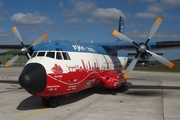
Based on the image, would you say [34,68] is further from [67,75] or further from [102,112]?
[102,112]

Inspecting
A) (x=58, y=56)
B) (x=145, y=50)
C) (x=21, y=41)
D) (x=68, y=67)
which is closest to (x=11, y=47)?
(x=21, y=41)

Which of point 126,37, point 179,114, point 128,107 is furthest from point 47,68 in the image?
point 126,37

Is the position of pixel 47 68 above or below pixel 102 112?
above

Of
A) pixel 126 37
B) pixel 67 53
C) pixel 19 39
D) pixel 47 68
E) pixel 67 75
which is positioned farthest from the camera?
pixel 19 39

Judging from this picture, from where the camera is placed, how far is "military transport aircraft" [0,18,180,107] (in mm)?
9070

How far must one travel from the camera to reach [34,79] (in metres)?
8.80

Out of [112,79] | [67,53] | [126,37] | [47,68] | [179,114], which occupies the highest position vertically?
[126,37]

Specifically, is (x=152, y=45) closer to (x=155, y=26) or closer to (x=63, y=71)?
(x=155, y=26)

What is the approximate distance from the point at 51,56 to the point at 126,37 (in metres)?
6.75

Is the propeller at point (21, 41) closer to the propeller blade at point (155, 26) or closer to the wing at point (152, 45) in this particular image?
the wing at point (152, 45)

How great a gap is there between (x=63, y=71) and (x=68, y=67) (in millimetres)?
510

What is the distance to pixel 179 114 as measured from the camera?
9.36 meters

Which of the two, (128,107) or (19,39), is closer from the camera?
(128,107)

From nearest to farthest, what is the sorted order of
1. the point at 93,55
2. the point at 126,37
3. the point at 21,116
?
the point at 21,116 < the point at 93,55 < the point at 126,37
